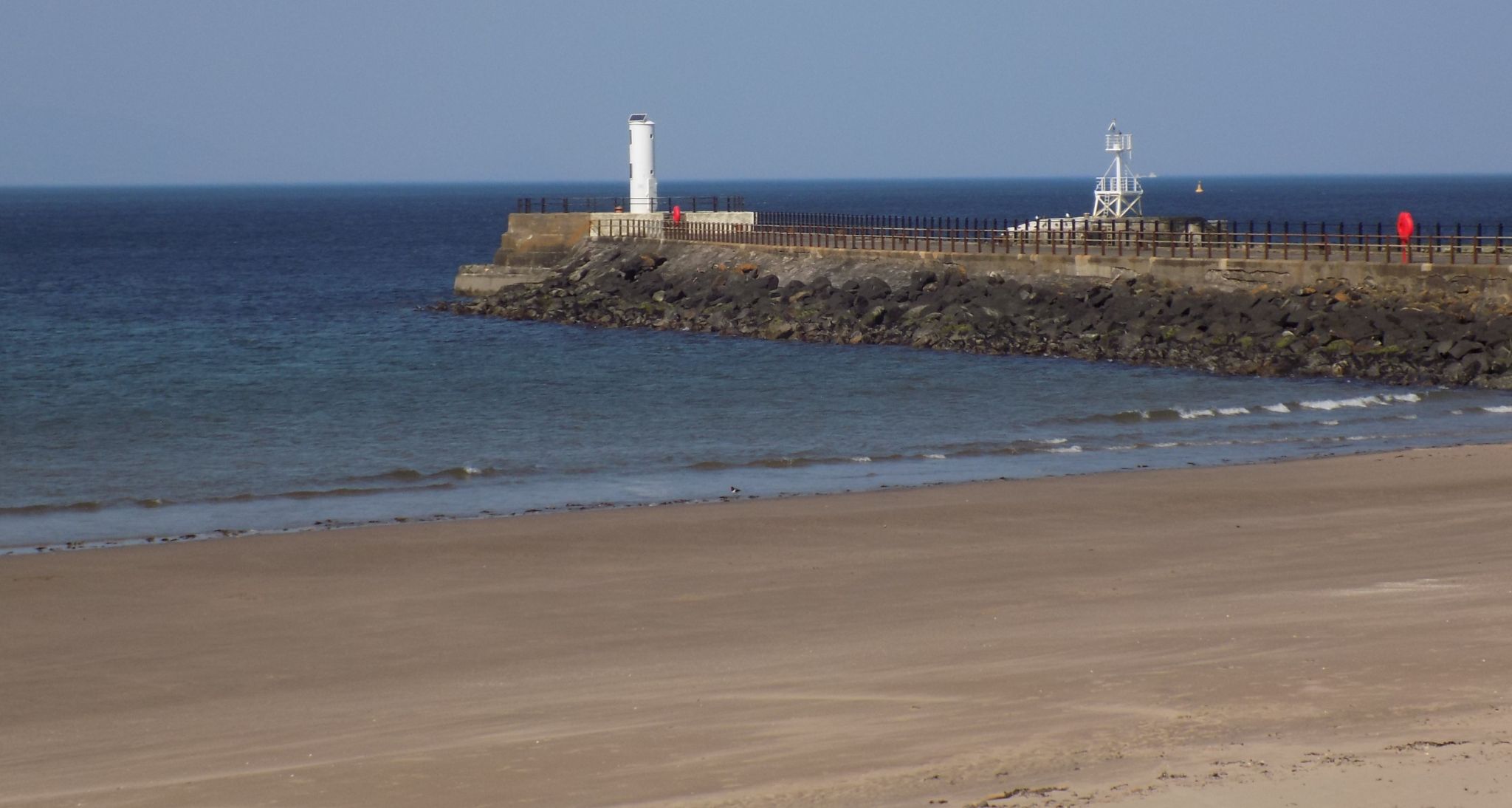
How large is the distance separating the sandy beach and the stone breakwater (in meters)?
12.6

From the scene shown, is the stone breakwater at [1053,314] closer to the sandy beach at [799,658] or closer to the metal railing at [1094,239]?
the metal railing at [1094,239]

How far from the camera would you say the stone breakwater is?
95.1 feet

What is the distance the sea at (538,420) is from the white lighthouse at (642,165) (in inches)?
356

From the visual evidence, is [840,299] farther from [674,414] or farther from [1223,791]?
[1223,791]

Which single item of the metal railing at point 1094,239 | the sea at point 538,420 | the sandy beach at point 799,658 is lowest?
the sea at point 538,420

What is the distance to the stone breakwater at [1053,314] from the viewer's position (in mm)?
29000

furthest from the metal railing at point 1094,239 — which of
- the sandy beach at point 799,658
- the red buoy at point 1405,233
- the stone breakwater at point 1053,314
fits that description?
the sandy beach at point 799,658

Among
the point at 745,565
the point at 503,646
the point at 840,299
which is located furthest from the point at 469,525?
the point at 840,299

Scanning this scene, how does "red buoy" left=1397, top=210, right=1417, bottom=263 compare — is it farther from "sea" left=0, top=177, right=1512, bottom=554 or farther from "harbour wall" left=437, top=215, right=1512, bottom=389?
"sea" left=0, top=177, right=1512, bottom=554

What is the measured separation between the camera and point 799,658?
10.3 meters

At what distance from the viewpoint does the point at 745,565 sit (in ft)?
45.8

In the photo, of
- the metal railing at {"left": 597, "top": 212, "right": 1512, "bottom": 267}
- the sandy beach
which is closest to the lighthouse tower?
the metal railing at {"left": 597, "top": 212, "right": 1512, "bottom": 267}

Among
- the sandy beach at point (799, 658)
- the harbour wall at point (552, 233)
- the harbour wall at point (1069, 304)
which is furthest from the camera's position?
the harbour wall at point (552, 233)

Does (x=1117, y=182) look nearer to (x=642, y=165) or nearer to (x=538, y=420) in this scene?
(x=642, y=165)
